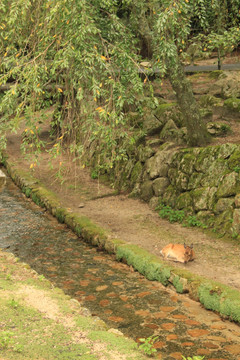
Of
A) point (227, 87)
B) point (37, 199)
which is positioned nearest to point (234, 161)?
point (227, 87)

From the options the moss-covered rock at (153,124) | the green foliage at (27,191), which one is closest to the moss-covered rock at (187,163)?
the moss-covered rock at (153,124)

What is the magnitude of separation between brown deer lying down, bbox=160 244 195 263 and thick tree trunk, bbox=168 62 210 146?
13.1ft

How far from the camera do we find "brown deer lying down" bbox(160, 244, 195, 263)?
25.4 ft

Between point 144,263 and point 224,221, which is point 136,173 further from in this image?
point 144,263

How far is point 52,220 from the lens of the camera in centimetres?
1130

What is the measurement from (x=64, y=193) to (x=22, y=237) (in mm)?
2915

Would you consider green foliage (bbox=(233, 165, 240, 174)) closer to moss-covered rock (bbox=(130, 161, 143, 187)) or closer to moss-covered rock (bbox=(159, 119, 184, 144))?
moss-covered rock (bbox=(159, 119, 184, 144))

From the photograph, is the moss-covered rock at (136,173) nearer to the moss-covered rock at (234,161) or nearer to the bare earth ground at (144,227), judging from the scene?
the bare earth ground at (144,227)

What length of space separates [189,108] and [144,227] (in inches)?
127

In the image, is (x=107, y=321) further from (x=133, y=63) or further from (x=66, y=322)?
(x=133, y=63)

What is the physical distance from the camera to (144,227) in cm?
981

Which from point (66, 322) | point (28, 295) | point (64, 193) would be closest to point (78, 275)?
point (28, 295)

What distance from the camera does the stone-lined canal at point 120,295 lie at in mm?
5766

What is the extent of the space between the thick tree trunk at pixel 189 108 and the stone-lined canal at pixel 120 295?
381 centimetres
